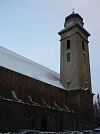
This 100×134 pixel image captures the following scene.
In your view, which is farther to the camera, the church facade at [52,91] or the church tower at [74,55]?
the church tower at [74,55]

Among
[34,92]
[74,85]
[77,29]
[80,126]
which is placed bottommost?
[80,126]

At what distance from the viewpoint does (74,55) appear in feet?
121

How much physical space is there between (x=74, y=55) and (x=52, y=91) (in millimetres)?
10202

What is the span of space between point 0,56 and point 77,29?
64.8 feet

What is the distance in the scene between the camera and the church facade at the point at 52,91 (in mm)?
22609

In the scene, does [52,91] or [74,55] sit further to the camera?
[74,55]

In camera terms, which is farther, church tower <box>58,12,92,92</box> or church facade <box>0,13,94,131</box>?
church tower <box>58,12,92,92</box>

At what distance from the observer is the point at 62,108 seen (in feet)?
97.3

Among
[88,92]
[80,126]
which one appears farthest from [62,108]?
[88,92]

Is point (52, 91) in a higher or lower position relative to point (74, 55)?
lower

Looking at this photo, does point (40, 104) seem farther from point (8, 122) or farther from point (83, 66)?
point (83, 66)

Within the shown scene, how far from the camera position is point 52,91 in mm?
32000

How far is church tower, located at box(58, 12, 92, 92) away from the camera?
35375mm

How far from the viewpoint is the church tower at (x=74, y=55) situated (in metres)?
35.4
